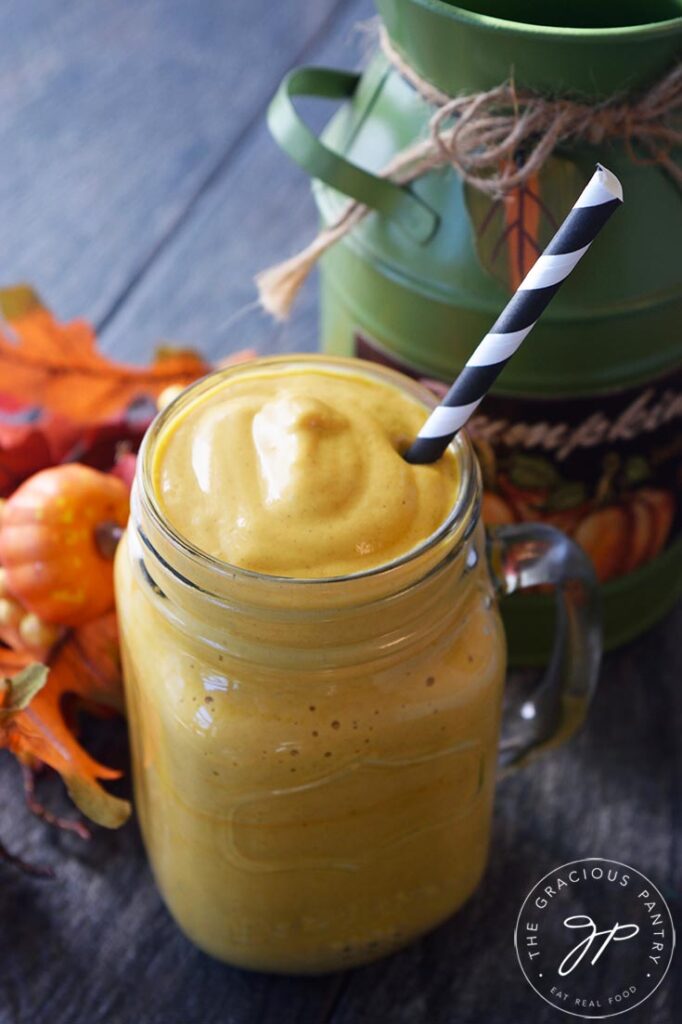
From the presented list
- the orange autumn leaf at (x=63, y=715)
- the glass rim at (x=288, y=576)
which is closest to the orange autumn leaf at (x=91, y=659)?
the orange autumn leaf at (x=63, y=715)

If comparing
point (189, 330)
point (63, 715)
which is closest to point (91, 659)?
point (63, 715)

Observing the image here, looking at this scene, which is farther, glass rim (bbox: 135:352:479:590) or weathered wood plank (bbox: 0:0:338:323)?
weathered wood plank (bbox: 0:0:338:323)

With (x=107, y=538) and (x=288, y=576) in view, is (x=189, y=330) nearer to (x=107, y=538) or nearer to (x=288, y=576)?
(x=107, y=538)

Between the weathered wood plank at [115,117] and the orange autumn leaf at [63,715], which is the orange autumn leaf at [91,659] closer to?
the orange autumn leaf at [63,715]

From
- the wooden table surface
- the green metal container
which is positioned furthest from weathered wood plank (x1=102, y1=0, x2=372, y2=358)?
the green metal container

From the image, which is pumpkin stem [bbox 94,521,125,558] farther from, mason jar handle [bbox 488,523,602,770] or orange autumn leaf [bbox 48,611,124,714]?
mason jar handle [bbox 488,523,602,770]

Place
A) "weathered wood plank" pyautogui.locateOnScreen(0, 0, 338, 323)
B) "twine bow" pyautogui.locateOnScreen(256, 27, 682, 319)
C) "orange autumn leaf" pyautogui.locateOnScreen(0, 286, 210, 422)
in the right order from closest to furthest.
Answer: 1. "twine bow" pyautogui.locateOnScreen(256, 27, 682, 319)
2. "orange autumn leaf" pyautogui.locateOnScreen(0, 286, 210, 422)
3. "weathered wood plank" pyautogui.locateOnScreen(0, 0, 338, 323)

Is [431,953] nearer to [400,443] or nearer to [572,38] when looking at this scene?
[400,443]
